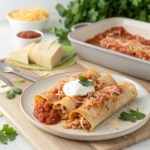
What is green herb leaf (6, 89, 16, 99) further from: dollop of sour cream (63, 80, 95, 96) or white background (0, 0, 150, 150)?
dollop of sour cream (63, 80, 95, 96)

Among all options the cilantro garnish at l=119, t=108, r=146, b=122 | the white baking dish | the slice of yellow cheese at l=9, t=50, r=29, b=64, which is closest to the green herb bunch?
the white baking dish

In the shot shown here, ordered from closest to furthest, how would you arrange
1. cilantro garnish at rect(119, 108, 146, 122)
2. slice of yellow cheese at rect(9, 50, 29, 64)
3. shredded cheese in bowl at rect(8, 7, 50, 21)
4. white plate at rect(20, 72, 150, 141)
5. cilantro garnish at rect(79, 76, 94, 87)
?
white plate at rect(20, 72, 150, 141) → cilantro garnish at rect(119, 108, 146, 122) → cilantro garnish at rect(79, 76, 94, 87) → slice of yellow cheese at rect(9, 50, 29, 64) → shredded cheese in bowl at rect(8, 7, 50, 21)

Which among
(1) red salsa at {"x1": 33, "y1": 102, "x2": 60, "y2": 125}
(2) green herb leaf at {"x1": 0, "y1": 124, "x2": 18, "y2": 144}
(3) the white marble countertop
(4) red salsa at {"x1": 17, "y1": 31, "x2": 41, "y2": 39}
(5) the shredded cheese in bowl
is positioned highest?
(5) the shredded cheese in bowl

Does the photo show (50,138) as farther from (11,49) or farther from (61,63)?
(11,49)

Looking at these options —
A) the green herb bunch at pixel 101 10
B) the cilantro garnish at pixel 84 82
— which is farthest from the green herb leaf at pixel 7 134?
the green herb bunch at pixel 101 10

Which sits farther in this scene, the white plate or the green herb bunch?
the green herb bunch

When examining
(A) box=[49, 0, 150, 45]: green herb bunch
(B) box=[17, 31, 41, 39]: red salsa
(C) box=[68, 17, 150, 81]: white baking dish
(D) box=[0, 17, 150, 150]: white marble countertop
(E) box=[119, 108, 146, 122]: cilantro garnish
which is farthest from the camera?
(A) box=[49, 0, 150, 45]: green herb bunch
